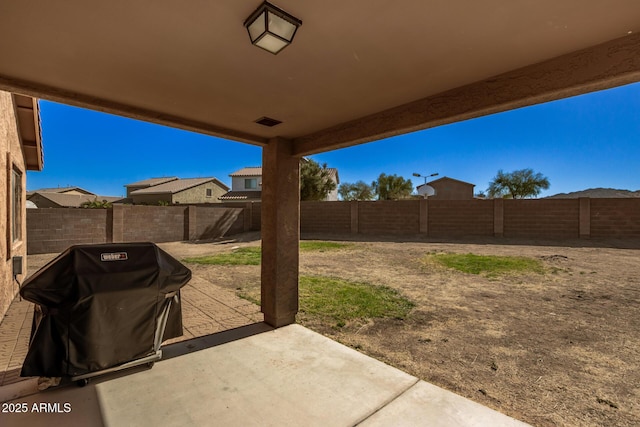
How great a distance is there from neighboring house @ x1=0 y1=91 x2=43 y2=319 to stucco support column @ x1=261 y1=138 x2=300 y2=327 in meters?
3.65

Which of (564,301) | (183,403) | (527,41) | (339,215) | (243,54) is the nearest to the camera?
(527,41)

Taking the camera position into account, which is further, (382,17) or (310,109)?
(310,109)

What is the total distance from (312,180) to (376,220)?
868 cm

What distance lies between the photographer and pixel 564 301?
5906 millimetres

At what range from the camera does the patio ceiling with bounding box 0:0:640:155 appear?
1715 mm

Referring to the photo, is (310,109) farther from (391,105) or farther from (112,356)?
(112,356)

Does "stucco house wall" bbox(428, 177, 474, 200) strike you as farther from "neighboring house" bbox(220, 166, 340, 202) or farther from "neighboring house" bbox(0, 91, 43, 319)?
"neighboring house" bbox(0, 91, 43, 319)

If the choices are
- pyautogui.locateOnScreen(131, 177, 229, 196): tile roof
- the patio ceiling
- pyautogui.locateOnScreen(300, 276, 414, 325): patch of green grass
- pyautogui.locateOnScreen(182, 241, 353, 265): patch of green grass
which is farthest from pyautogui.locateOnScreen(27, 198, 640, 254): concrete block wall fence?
pyautogui.locateOnScreen(131, 177, 229, 196): tile roof

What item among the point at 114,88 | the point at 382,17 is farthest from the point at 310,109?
the point at 114,88

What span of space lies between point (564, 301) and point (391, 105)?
5.78 metres

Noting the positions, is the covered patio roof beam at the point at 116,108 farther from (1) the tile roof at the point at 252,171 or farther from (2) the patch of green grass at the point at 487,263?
(1) the tile roof at the point at 252,171

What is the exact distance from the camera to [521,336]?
427 cm

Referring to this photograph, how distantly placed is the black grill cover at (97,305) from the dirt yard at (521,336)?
2.38 m

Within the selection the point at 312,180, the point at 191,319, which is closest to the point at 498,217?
the point at 312,180
